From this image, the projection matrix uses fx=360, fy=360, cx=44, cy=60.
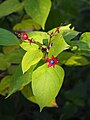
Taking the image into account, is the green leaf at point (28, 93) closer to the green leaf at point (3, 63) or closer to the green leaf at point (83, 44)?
the green leaf at point (3, 63)

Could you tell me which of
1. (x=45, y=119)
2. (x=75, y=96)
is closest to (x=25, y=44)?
(x=45, y=119)

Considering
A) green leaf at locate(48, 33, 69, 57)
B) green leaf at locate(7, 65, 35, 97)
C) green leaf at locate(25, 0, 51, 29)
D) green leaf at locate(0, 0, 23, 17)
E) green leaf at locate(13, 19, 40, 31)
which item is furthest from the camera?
green leaf at locate(13, 19, 40, 31)

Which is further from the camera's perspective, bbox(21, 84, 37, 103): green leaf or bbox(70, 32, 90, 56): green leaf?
bbox(21, 84, 37, 103): green leaf

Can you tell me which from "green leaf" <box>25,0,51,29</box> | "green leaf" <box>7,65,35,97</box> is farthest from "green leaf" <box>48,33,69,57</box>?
"green leaf" <box>25,0,51,29</box>

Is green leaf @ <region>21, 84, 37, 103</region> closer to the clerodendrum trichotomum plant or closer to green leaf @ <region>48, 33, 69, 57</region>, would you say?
the clerodendrum trichotomum plant

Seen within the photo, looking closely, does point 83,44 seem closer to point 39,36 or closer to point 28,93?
point 39,36

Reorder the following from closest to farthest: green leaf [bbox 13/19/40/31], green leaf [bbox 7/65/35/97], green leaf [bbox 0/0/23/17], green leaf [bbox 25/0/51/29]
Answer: green leaf [bbox 7/65/35/97] → green leaf [bbox 25/0/51/29] → green leaf [bbox 0/0/23/17] → green leaf [bbox 13/19/40/31]

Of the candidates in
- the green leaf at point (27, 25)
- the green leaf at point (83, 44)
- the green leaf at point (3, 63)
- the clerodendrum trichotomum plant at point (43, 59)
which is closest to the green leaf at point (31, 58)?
the clerodendrum trichotomum plant at point (43, 59)
